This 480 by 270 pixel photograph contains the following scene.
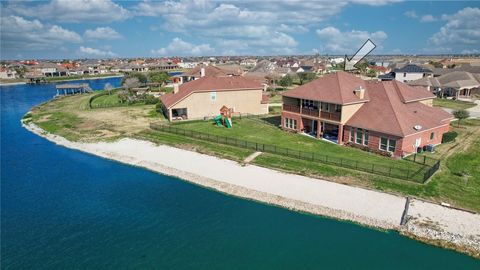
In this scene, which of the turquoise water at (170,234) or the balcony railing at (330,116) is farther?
the balcony railing at (330,116)

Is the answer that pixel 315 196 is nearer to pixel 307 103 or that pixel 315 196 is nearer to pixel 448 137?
pixel 307 103

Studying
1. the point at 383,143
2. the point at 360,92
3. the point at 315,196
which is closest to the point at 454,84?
the point at 360,92

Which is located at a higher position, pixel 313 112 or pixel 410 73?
pixel 410 73

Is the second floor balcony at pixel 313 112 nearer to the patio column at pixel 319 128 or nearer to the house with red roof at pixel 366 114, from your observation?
the house with red roof at pixel 366 114

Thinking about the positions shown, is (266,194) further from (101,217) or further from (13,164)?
(13,164)

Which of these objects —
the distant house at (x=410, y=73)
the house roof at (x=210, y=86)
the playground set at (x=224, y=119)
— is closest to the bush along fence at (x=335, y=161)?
the playground set at (x=224, y=119)

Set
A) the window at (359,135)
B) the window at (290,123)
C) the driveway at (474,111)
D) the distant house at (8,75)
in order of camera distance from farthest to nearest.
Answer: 1. the distant house at (8,75)
2. the driveway at (474,111)
3. the window at (290,123)
4. the window at (359,135)
